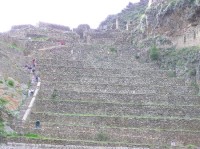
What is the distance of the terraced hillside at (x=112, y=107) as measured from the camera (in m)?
26.6

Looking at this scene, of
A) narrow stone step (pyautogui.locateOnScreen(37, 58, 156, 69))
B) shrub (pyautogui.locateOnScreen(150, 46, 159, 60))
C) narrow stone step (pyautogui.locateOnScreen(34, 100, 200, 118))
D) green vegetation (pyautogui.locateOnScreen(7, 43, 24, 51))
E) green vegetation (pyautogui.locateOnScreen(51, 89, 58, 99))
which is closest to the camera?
narrow stone step (pyautogui.locateOnScreen(34, 100, 200, 118))

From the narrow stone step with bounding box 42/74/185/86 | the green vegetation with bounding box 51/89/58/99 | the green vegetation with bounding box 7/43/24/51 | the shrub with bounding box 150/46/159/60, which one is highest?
the green vegetation with bounding box 7/43/24/51

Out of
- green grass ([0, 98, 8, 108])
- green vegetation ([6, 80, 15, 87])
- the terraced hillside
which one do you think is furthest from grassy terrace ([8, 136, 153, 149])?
green vegetation ([6, 80, 15, 87])

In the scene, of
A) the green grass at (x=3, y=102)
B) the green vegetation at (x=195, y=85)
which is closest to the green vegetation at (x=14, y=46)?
the green grass at (x=3, y=102)

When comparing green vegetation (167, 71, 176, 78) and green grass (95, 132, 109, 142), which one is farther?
green vegetation (167, 71, 176, 78)

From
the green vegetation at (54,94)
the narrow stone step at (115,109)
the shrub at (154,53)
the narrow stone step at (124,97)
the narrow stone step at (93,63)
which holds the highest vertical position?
the shrub at (154,53)

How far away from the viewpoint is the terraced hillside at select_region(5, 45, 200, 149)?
2656cm

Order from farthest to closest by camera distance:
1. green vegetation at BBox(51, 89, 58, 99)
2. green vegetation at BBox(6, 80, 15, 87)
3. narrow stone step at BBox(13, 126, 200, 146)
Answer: green vegetation at BBox(6, 80, 15, 87) < green vegetation at BBox(51, 89, 58, 99) < narrow stone step at BBox(13, 126, 200, 146)

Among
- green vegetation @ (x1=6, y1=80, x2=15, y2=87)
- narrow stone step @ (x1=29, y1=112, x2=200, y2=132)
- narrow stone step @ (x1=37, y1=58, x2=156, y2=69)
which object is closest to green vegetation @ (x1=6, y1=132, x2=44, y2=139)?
narrow stone step @ (x1=29, y1=112, x2=200, y2=132)

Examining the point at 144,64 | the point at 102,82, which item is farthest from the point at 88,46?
the point at 102,82

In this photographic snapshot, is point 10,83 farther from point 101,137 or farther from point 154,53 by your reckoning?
point 154,53

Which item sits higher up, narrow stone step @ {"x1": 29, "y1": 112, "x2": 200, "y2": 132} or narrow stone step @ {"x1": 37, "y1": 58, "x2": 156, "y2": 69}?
narrow stone step @ {"x1": 37, "y1": 58, "x2": 156, "y2": 69}

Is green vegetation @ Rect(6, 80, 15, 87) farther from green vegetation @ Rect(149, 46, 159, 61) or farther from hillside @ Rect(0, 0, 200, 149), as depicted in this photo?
green vegetation @ Rect(149, 46, 159, 61)

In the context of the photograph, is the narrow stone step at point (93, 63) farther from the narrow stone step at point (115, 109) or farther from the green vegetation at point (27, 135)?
the green vegetation at point (27, 135)
